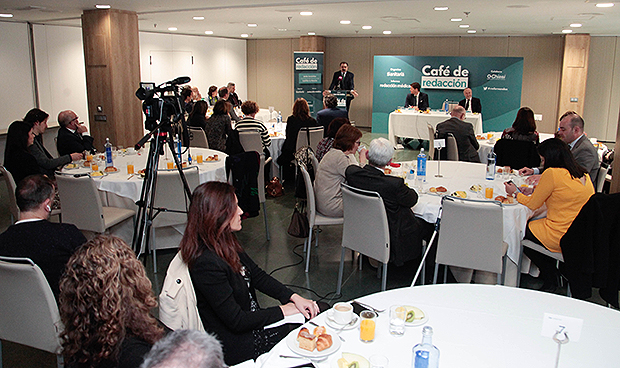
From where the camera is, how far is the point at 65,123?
231 inches

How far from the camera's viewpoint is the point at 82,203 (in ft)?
14.1

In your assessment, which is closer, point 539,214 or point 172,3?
point 539,214

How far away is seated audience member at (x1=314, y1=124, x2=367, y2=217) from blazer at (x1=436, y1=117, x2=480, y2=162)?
9.11 feet

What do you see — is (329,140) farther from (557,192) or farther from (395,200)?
(557,192)

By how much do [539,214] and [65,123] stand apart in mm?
5116

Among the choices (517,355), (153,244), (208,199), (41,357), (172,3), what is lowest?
(41,357)

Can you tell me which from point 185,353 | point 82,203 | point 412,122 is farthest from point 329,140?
point 412,122

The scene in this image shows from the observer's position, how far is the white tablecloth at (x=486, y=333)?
1.87 m

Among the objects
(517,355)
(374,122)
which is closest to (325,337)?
(517,355)

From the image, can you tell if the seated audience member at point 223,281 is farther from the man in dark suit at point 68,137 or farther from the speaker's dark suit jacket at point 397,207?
the man in dark suit at point 68,137

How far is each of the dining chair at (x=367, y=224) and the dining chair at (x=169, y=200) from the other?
1509 mm

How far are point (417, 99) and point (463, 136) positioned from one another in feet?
16.6

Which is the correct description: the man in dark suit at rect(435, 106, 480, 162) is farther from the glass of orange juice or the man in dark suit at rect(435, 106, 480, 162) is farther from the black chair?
the glass of orange juice

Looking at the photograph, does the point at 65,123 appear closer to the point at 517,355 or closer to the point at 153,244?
the point at 153,244
